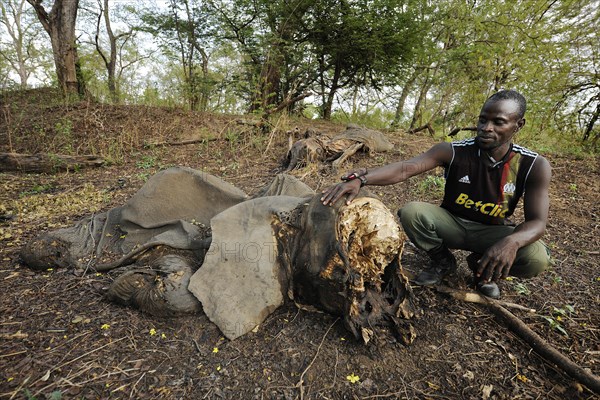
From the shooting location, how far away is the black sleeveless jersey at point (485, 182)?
6.63 feet

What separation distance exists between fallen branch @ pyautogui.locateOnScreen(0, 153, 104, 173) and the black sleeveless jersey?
6.06 meters

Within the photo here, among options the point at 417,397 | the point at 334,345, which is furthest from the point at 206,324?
the point at 417,397

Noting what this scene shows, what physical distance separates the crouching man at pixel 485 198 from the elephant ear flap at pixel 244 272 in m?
0.51

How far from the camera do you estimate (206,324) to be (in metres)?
1.89

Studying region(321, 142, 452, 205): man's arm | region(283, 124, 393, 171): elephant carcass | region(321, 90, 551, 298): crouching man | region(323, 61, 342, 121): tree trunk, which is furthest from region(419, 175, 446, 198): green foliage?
region(323, 61, 342, 121): tree trunk

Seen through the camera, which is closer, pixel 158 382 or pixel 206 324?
Result: pixel 158 382

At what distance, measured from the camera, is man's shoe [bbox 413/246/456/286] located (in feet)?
7.52

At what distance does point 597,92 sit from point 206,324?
26.9ft

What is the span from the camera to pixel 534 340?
1757mm

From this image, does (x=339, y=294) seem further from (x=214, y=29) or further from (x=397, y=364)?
(x=214, y=29)

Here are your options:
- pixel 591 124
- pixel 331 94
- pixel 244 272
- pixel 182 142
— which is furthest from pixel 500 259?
pixel 331 94

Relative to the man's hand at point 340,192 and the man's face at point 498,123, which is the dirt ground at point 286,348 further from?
the man's face at point 498,123

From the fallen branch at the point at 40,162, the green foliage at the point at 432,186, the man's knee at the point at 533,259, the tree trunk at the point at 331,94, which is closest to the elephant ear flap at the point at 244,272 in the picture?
the man's knee at the point at 533,259

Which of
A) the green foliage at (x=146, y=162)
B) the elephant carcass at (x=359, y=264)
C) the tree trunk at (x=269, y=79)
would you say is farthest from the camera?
the tree trunk at (x=269, y=79)
